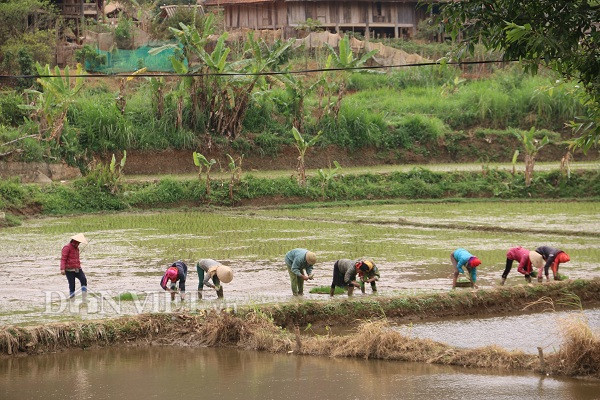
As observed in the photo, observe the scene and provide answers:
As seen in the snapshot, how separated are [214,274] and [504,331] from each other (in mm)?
3518

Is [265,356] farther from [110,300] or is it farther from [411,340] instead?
[110,300]

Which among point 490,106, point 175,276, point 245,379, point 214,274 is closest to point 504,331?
point 245,379

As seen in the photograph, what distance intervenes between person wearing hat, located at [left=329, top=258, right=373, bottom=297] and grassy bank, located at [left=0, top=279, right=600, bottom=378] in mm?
426

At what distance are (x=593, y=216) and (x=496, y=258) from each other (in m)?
6.26

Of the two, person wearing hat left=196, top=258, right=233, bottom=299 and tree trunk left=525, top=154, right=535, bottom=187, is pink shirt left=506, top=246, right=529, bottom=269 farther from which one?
tree trunk left=525, top=154, right=535, bottom=187

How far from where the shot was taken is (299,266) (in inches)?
453

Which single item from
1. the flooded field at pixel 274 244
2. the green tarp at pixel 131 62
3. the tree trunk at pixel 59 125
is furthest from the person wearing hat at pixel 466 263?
the green tarp at pixel 131 62

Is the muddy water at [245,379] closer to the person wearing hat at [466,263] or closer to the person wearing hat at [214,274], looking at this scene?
the person wearing hat at [214,274]

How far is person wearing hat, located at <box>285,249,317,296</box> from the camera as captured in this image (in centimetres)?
1133

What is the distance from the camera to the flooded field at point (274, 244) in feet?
41.2

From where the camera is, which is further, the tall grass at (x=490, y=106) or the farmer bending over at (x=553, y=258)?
the tall grass at (x=490, y=106)

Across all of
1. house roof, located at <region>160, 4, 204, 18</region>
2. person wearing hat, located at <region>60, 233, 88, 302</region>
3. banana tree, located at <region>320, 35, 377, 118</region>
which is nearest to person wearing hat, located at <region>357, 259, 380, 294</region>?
person wearing hat, located at <region>60, 233, 88, 302</region>

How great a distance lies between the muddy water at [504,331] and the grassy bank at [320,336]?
0.39 metres

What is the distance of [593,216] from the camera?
20.3 metres
